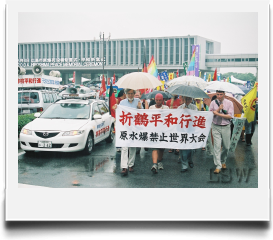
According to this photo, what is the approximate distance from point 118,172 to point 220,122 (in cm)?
241

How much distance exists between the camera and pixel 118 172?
7.20m

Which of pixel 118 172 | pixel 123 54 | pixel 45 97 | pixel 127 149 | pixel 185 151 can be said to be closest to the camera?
pixel 127 149

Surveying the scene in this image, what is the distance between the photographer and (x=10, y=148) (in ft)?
18.5

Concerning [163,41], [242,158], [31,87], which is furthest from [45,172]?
[163,41]

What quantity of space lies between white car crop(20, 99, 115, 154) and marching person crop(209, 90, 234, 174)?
10.9ft

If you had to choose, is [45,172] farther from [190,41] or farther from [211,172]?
[190,41]

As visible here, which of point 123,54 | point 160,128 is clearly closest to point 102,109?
point 160,128

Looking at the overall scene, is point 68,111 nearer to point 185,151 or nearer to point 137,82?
point 137,82

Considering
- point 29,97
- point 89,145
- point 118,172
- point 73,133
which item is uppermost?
point 29,97

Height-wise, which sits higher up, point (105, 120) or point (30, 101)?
point (30, 101)

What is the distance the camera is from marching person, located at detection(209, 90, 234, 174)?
686 cm

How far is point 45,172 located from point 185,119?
318 centimetres

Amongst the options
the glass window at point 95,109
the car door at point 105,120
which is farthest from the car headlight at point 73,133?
the car door at point 105,120

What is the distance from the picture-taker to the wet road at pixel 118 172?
21.0 feet
